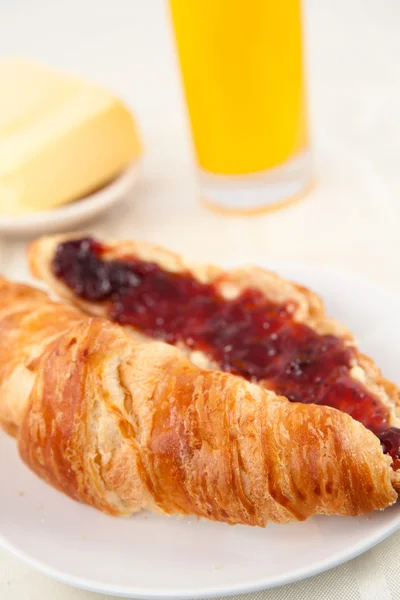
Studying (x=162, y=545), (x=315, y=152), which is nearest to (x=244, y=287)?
(x=162, y=545)

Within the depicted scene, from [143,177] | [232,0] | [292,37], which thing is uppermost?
[232,0]

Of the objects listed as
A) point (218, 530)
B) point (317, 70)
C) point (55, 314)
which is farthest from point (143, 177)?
point (218, 530)

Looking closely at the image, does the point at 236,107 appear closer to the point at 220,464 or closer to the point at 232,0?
the point at 232,0

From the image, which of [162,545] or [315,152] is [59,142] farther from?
[162,545]

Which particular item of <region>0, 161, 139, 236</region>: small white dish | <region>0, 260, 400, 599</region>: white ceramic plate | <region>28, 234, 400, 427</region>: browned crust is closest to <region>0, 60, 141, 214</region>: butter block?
<region>0, 161, 139, 236</region>: small white dish

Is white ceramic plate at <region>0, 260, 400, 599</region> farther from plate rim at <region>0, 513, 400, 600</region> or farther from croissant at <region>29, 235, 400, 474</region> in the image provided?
croissant at <region>29, 235, 400, 474</region>
